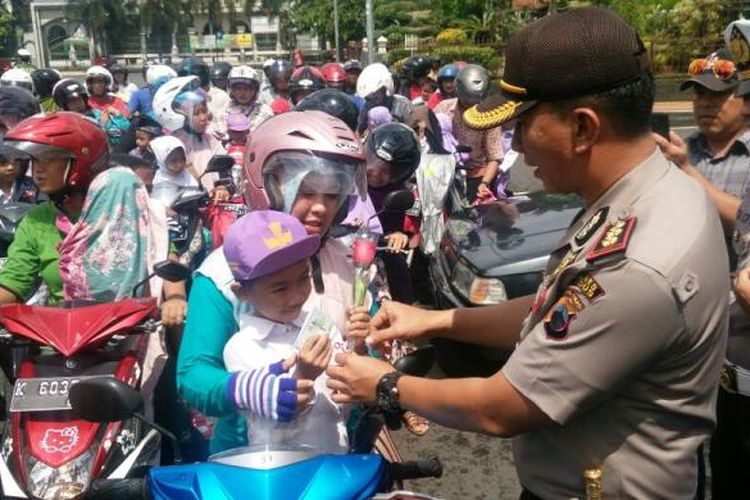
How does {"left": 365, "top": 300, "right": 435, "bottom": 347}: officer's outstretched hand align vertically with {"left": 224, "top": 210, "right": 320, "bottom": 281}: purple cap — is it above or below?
below

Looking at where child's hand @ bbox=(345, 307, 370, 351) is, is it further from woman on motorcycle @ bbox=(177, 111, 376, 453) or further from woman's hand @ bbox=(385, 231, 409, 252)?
woman's hand @ bbox=(385, 231, 409, 252)

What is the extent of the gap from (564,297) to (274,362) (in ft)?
2.81

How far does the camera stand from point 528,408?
1.65m

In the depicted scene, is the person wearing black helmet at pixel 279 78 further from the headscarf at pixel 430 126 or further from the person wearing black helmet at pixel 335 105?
the person wearing black helmet at pixel 335 105

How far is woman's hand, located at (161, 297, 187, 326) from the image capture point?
3.24 metres

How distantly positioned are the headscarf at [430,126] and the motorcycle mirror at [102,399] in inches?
198

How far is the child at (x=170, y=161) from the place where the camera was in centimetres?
611

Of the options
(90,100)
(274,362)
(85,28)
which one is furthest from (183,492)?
(85,28)

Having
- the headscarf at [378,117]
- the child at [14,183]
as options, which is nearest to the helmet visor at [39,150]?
the child at [14,183]

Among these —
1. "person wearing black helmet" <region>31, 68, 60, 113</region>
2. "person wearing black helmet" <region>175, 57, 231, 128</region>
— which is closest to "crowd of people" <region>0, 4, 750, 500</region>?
"person wearing black helmet" <region>175, 57, 231, 128</region>

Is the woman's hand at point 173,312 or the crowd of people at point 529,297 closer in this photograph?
the crowd of people at point 529,297

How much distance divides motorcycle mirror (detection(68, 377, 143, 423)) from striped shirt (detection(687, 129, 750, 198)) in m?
3.07

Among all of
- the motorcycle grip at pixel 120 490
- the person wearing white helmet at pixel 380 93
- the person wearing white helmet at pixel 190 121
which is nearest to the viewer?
the motorcycle grip at pixel 120 490

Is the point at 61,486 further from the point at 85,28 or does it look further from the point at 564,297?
the point at 85,28
